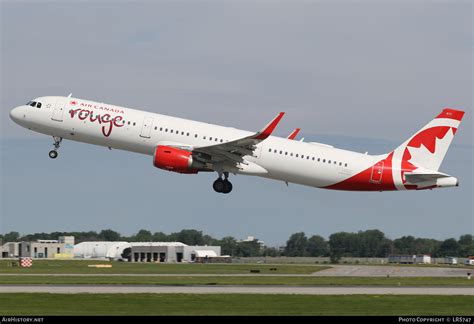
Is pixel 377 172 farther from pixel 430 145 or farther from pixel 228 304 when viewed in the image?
pixel 228 304

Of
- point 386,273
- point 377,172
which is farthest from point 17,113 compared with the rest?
point 386,273

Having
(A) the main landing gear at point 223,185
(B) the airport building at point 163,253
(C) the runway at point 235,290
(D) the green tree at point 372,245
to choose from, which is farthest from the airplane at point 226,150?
(D) the green tree at point 372,245

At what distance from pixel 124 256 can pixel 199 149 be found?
8734 centimetres

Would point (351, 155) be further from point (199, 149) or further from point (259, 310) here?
point (259, 310)

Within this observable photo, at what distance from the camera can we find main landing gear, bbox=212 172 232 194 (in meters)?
65.6

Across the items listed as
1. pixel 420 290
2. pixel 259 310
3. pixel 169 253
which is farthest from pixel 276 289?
pixel 169 253

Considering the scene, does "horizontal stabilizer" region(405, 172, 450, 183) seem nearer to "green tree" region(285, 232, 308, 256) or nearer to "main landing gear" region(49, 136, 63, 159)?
"main landing gear" region(49, 136, 63, 159)

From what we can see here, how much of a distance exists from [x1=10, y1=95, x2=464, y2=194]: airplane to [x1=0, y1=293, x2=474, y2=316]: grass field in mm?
20276

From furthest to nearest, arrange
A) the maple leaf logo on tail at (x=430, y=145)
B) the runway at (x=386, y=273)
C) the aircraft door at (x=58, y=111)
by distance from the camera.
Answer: the runway at (x=386, y=273) < the maple leaf logo on tail at (x=430, y=145) < the aircraft door at (x=58, y=111)

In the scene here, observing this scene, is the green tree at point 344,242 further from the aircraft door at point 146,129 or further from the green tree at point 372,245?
the aircraft door at point 146,129

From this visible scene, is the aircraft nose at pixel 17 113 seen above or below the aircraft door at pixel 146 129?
above

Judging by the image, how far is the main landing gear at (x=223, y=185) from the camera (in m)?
65.6

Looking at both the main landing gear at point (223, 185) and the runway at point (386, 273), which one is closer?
the main landing gear at point (223, 185)

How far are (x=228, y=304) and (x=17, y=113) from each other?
33.2 metres
